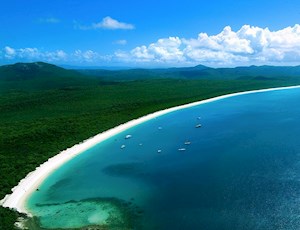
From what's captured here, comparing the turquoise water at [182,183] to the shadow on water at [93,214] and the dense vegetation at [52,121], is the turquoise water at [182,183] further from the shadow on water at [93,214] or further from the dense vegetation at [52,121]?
the dense vegetation at [52,121]

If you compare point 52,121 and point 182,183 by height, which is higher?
point 52,121

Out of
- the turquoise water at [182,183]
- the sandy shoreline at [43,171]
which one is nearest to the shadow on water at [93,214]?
the turquoise water at [182,183]

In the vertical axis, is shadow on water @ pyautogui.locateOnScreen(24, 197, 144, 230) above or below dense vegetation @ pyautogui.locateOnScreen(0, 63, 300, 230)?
below

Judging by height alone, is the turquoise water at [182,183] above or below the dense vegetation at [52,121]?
below

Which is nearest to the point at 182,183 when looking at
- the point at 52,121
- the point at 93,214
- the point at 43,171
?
the point at 93,214

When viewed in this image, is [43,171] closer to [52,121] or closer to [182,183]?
[182,183]

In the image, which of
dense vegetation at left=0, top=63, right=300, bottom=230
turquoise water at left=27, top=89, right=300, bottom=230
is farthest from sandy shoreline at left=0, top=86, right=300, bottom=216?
turquoise water at left=27, top=89, right=300, bottom=230

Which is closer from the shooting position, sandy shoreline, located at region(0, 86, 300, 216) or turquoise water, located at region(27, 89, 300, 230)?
turquoise water, located at region(27, 89, 300, 230)

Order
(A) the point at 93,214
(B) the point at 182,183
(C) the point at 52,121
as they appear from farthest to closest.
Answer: (C) the point at 52,121 → (B) the point at 182,183 → (A) the point at 93,214

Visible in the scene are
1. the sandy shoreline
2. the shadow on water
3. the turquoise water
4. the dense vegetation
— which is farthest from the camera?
the dense vegetation

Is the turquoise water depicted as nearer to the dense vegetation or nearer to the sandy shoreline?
the sandy shoreline
